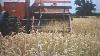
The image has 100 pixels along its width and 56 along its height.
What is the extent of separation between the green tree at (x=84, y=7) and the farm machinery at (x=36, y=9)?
1.24 feet

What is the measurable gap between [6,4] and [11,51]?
4.73 m

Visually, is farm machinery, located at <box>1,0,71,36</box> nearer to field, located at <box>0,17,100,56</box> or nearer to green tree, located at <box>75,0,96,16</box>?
green tree, located at <box>75,0,96,16</box>

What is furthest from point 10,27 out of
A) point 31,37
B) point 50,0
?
point 31,37

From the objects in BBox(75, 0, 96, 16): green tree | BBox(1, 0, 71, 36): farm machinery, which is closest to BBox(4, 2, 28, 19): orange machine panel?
BBox(1, 0, 71, 36): farm machinery

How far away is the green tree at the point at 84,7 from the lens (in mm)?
9461

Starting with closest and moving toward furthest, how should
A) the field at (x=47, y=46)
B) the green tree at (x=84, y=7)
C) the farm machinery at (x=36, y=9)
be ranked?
1. the field at (x=47, y=46)
2. the green tree at (x=84, y=7)
3. the farm machinery at (x=36, y=9)

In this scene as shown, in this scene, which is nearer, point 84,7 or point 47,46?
point 47,46

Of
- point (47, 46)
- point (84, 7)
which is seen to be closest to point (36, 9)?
point (84, 7)

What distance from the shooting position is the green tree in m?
9.46

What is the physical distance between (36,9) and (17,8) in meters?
0.58

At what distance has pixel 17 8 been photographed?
10.2m

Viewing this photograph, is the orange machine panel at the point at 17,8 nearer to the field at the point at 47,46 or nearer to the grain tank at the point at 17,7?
the grain tank at the point at 17,7

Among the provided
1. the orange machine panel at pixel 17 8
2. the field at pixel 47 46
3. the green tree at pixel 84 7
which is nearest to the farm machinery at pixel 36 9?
the orange machine panel at pixel 17 8

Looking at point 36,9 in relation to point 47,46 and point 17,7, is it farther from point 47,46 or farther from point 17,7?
point 47,46
